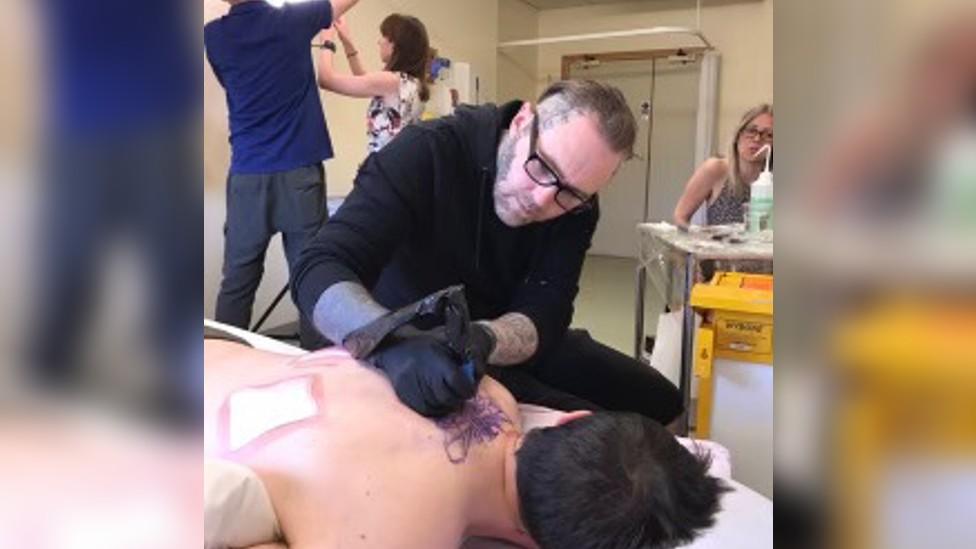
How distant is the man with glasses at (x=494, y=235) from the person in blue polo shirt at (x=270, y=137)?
814mm

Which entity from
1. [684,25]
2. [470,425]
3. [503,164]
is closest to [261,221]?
[503,164]

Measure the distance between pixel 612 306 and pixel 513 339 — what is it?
339 cm

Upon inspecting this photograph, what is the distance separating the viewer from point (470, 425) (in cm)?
108

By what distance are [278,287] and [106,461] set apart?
3201 millimetres

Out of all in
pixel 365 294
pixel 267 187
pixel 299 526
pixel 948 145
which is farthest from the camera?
pixel 267 187

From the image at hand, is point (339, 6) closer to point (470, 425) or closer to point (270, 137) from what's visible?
point (270, 137)

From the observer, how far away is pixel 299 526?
0.86 metres

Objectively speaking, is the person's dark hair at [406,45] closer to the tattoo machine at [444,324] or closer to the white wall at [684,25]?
the tattoo machine at [444,324]

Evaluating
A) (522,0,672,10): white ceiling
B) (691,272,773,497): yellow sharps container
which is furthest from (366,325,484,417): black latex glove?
(522,0,672,10): white ceiling

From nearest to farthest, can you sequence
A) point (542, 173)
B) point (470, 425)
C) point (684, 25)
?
1. point (470, 425)
2. point (542, 173)
3. point (684, 25)

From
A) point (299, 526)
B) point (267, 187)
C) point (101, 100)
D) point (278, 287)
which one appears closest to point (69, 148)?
point (101, 100)

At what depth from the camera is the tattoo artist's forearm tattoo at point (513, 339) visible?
1333mm

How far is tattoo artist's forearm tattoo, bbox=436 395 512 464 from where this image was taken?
3.35 feet

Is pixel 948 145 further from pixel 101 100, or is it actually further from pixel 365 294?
pixel 365 294
